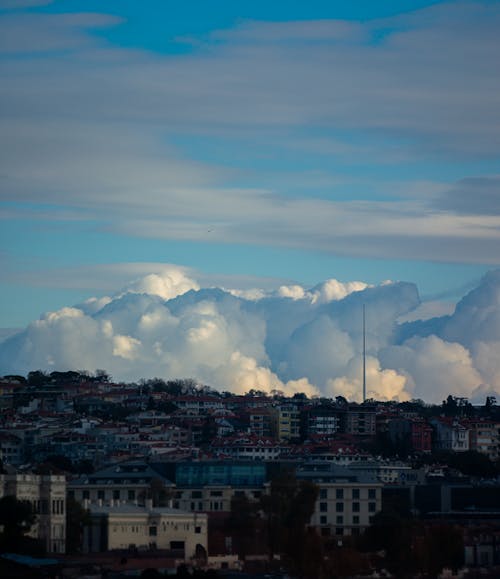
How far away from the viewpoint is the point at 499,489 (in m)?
99.7

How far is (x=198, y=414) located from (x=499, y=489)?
57.0 metres

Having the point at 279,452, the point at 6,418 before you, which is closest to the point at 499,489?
the point at 279,452

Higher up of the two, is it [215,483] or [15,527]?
[215,483]

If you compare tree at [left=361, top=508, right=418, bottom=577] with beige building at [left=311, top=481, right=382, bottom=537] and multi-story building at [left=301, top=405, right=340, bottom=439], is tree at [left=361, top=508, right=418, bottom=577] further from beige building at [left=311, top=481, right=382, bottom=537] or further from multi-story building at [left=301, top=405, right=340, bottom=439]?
multi-story building at [left=301, top=405, right=340, bottom=439]

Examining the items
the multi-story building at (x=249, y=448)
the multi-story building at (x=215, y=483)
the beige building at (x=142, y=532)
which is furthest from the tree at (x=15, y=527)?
the multi-story building at (x=249, y=448)

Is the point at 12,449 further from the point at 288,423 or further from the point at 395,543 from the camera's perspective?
the point at 395,543

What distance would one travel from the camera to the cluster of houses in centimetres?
7400

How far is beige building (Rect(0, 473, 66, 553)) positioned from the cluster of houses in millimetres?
48

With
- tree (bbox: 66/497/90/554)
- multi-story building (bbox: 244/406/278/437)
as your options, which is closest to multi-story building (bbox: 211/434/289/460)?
multi-story building (bbox: 244/406/278/437)

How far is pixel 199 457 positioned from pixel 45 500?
38888 millimetres

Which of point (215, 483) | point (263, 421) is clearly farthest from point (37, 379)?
point (215, 483)

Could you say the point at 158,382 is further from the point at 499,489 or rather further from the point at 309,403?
the point at 499,489

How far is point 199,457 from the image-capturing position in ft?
364

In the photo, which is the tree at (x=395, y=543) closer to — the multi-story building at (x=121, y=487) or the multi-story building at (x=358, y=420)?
the multi-story building at (x=121, y=487)
